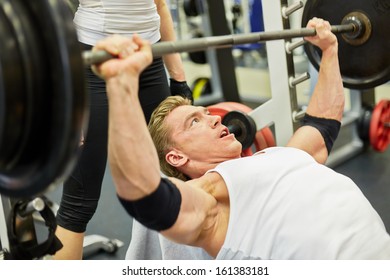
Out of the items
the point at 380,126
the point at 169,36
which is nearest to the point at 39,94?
the point at 169,36

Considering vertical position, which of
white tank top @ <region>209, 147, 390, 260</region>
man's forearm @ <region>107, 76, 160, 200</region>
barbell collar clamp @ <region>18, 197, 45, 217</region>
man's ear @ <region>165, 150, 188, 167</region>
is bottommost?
white tank top @ <region>209, 147, 390, 260</region>

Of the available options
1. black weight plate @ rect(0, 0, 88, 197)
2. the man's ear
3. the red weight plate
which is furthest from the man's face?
the red weight plate

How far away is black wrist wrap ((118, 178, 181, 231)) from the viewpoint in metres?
0.96

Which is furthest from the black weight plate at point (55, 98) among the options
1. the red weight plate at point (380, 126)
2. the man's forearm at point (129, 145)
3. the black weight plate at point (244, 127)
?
the red weight plate at point (380, 126)

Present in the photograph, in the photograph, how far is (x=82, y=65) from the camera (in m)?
0.76

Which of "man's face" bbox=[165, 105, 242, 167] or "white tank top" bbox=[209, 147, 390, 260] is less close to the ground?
"man's face" bbox=[165, 105, 242, 167]

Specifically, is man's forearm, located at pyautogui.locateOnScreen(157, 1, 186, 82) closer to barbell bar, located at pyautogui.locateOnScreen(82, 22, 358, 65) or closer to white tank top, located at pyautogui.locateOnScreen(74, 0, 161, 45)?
white tank top, located at pyautogui.locateOnScreen(74, 0, 161, 45)

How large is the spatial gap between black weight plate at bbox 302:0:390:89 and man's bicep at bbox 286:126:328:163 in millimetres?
407

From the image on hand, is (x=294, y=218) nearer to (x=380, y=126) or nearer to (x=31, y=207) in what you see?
(x=31, y=207)

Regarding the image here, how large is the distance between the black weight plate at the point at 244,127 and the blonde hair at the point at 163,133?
1.48 ft

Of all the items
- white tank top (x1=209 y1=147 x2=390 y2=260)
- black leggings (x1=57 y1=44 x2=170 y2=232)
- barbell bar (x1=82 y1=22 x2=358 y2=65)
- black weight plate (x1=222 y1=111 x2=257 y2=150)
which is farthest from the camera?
black weight plate (x1=222 y1=111 x2=257 y2=150)

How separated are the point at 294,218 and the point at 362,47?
84 cm

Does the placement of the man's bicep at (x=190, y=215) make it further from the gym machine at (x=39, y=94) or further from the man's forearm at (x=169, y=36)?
the man's forearm at (x=169, y=36)
